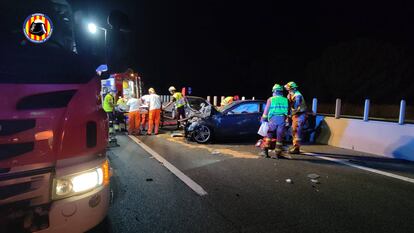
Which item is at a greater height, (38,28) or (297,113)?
(38,28)

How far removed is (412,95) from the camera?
36156 millimetres

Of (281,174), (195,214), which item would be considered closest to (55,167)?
(195,214)

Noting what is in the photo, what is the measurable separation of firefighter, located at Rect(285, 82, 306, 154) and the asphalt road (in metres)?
0.61

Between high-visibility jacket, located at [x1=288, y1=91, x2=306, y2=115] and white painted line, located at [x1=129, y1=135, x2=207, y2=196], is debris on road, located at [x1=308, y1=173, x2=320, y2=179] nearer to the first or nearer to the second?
white painted line, located at [x1=129, y1=135, x2=207, y2=196]

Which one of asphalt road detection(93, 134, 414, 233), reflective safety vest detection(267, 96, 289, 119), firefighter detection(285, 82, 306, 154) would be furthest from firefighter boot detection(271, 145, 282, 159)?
reflective safety vest detection(267, 96, 289, 119)

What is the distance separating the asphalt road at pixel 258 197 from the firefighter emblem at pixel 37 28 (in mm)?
2023

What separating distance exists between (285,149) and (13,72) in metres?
7.32

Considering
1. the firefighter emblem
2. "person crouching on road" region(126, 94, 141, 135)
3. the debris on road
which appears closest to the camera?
the firefighter emblem

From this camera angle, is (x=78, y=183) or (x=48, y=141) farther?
(x=78, y=183)

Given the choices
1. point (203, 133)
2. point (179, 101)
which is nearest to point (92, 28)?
point (203, 133)

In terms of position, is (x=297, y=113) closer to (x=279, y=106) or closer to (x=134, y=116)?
(x=279, y=106)

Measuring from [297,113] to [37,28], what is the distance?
21.2 ft

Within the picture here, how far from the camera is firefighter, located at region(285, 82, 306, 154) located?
304 inches

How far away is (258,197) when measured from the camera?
4434mm
